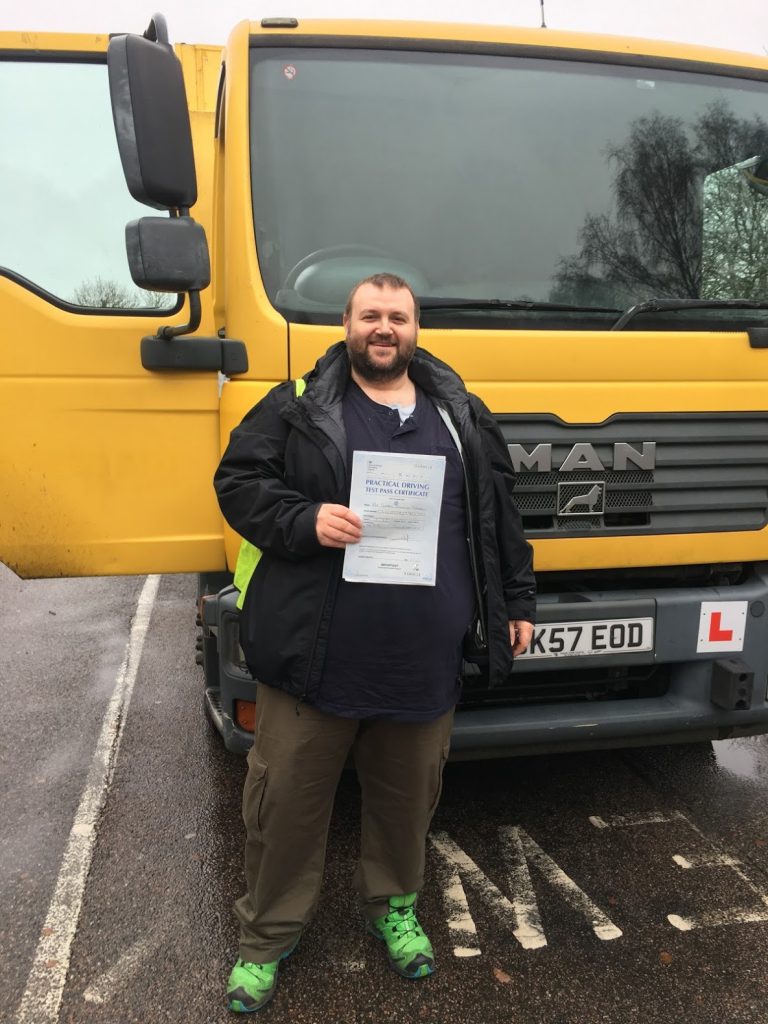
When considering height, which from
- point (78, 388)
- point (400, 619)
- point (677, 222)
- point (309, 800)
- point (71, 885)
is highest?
point (677, 222)

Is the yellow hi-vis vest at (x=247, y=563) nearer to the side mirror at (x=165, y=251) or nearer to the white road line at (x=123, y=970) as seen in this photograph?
the side mirror at (x=165, y=251)

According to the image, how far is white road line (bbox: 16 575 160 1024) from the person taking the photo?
236cm

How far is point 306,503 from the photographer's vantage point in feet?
6.75

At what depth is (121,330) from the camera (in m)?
2.84

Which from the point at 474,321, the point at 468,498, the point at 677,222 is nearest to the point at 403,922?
the point at 468,498

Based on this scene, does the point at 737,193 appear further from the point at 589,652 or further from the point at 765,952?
the point at 765,952

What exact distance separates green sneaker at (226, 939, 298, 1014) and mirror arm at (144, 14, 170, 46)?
254 cm

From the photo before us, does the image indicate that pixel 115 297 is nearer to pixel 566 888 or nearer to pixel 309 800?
pixel 309 800

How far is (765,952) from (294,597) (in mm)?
1745

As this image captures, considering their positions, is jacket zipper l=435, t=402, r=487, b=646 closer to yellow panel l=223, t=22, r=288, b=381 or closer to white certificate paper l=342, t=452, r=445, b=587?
white certificate paper l=342, t=452, r=445, b=587

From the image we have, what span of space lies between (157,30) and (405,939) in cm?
265

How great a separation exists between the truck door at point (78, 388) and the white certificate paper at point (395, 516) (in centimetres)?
95

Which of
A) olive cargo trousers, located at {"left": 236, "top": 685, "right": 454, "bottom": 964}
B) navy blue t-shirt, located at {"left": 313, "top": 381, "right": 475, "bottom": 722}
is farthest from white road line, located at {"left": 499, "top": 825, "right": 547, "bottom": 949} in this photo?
navy blue t-shirt, located at {"left": 313, "top": 381, "right": 475, "bottom": 722}

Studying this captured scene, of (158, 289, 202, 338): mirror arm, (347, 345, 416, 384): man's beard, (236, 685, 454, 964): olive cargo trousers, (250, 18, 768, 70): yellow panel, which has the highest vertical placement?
(250, 18, 768, 70): yellow panel
